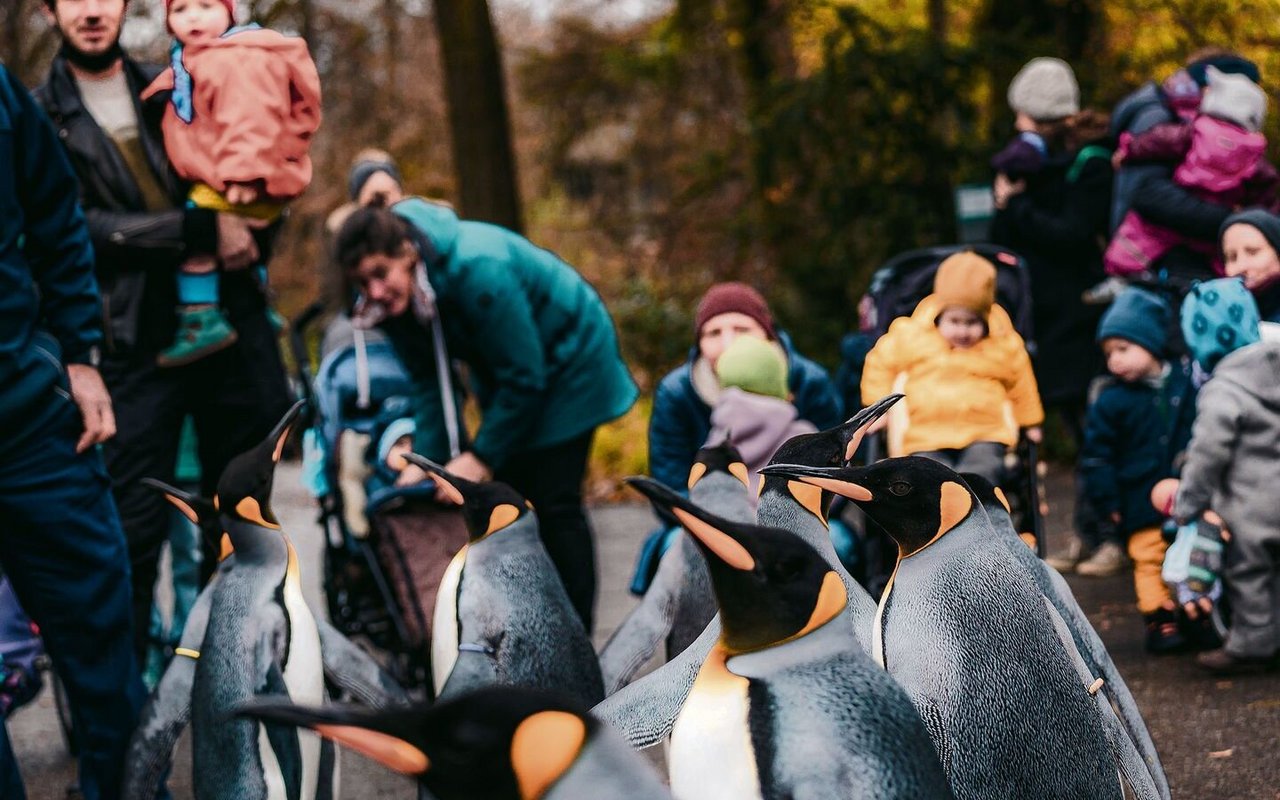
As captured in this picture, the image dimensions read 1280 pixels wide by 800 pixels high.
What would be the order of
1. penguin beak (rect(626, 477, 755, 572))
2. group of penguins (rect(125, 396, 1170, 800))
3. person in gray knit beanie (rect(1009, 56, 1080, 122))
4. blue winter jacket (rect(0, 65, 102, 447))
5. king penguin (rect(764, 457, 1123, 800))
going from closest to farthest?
1. group of penguins (rect(125, 396, 1170, 800))
2. penguin beak (rect(626, 477, 755, 572))
3. king penguin (rect(764, 457, 1123, 800))
4. blue winter jacket (rect(0, 65, 102, 447))
5. person in gray knit beanie (rect(1009, 56, 1080, 122))

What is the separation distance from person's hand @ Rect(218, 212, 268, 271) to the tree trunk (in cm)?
484

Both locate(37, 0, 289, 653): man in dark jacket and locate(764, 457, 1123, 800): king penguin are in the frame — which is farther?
locate(37, 0, 289, 653): man in dark jacket

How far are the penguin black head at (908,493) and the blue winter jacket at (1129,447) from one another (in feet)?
8.83

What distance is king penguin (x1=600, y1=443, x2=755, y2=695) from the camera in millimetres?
3295

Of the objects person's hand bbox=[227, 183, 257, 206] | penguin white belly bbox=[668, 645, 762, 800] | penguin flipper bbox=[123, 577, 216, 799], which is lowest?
penguin flipper bbox=[123, 577, 216, 799]

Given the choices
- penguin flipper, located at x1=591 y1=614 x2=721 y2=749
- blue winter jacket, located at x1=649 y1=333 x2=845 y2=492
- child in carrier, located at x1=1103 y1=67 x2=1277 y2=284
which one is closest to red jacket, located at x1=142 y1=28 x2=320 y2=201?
blue winter jacket, located at x1=649 y1=333 x2=845 y2=492

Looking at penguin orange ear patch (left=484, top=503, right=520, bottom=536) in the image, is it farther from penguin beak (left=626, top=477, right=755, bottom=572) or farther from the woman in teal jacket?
penguin beak (left=626, top=477, right=755, bottom=572)

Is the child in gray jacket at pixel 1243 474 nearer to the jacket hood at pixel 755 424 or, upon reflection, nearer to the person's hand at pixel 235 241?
the jacket hood at pixel 755 424

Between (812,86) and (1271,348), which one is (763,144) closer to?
(812,86)

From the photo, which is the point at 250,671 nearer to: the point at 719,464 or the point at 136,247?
the point at 719,464

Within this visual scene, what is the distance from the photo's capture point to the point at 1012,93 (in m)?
5.97

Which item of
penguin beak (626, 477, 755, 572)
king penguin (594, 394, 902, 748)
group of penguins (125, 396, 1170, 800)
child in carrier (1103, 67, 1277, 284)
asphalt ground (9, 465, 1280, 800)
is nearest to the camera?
group of penguins (125, 396, 1170, 800)

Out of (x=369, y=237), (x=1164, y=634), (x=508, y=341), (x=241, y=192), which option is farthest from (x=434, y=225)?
(x=1164, y=634)

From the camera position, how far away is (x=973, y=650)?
93.8 inches
